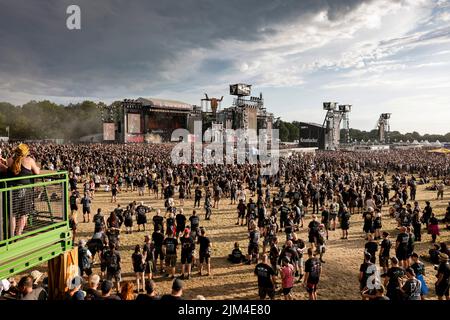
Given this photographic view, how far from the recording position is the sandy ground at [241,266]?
9.07 m

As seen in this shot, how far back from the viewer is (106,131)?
64.2 metres

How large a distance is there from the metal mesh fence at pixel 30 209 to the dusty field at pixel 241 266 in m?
4.15

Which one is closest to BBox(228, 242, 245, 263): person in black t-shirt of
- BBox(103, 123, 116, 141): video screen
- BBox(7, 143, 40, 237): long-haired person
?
BBox(7, 143, 40, 237): long-haired person

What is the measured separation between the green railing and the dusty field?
4.04 meters

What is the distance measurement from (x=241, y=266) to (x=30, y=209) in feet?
23.8

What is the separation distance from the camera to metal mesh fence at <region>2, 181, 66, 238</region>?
5078 mm

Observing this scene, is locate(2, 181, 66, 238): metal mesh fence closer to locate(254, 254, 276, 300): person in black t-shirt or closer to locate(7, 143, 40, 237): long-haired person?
locate(7, 143, 40, 237): long-haired person

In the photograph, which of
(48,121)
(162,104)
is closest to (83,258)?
(162,104)

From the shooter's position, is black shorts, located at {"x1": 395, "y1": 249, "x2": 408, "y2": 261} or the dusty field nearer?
the dusty field

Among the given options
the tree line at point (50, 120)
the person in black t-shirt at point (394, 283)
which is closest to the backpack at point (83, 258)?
the person in black t-shirt at point (394, 283)

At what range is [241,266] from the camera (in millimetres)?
10898

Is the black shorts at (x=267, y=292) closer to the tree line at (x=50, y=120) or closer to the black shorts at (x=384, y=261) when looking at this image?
the black shorts at (x=384, y=261)

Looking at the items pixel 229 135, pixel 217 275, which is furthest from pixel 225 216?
pixel 229 135

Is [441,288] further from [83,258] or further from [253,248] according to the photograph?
[83,258]
